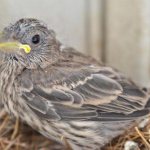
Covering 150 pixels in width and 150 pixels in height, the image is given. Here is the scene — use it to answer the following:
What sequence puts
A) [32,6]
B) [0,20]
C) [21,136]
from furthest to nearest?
[21,136], [32,6], [0,20]

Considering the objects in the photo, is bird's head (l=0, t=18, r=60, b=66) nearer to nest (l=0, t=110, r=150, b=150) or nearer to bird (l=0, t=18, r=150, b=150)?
bird (l=0, t=18, r=150, b=150)

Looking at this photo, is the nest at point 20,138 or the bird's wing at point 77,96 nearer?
the bird's wing at point 77,96

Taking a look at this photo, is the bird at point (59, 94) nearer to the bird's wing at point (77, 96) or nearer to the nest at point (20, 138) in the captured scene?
the bird's wing at point (77, 96)

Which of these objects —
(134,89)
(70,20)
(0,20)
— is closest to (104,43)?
(70,20)

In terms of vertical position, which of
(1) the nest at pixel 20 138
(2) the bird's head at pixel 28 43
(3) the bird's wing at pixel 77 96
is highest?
(2) the bird's head at pixel 28 43

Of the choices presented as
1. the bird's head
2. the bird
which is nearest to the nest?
the bird

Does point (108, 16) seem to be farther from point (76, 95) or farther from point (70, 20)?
point (76, 95)

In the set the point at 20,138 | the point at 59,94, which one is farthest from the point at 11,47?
the point at 20,138

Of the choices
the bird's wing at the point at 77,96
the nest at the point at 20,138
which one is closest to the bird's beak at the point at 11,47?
the bird's wing at the point at 77,96

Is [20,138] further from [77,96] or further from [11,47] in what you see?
[11,47]
